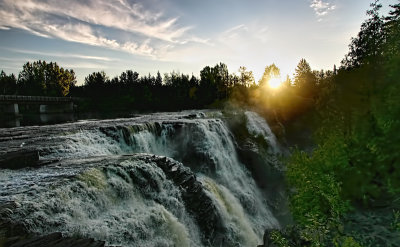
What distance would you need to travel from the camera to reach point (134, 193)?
9.99 meters

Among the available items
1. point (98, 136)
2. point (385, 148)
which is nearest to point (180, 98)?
point (98, 136)

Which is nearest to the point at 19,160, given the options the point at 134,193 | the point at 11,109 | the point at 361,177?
the point at 134,193

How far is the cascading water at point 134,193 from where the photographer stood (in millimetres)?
7695

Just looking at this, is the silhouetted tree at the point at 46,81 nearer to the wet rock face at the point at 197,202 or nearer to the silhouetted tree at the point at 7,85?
the silhouetted tree at the point at 7,85

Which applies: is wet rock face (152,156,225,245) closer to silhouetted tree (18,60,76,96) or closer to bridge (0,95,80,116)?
bridge (0,95,80,116)

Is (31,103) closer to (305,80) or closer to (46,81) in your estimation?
(46,81)

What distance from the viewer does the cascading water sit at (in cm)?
770

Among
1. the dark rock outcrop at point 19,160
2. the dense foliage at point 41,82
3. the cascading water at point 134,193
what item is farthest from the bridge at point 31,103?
the dark rock outcrop at point 19,160

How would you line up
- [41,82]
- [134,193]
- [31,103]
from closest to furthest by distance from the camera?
[134,193] < [31,103] < [41,82]

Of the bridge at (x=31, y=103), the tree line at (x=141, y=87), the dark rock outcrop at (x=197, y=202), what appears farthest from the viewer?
the tree line at (x=141, y=87)

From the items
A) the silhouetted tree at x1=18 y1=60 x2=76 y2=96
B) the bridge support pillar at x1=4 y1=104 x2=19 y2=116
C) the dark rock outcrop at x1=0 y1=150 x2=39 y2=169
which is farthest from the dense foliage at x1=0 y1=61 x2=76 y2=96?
the dark rock outcrop at x1=0 y1=150 x2=39 y2=169

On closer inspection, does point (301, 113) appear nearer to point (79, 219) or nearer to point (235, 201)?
point (235, 201)

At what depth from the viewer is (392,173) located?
11844 millimetres

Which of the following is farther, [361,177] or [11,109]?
[11,109]
